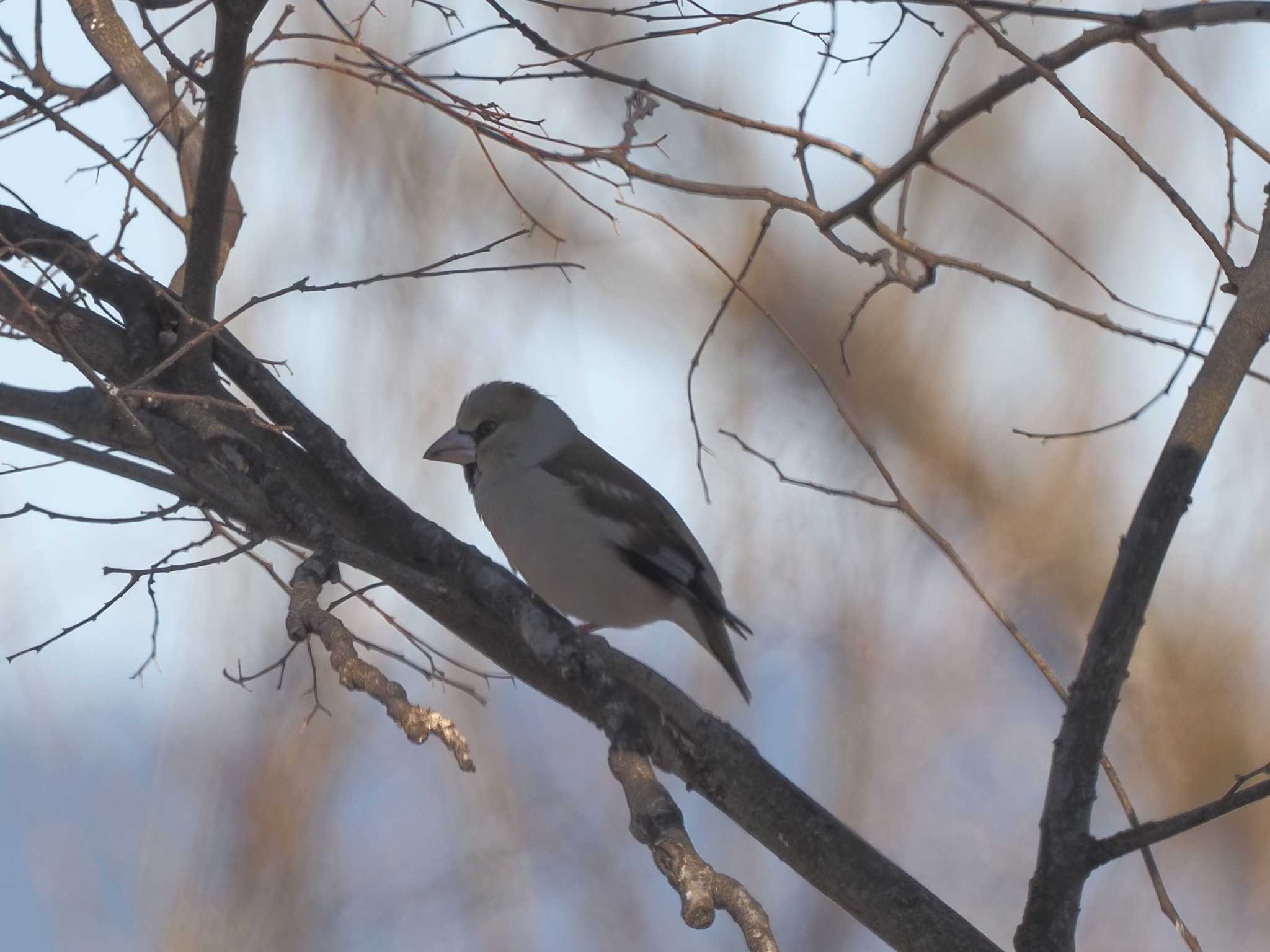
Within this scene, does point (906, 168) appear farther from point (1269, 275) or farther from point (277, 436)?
point (277, 436)

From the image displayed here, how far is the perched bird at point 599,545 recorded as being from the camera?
189 inches

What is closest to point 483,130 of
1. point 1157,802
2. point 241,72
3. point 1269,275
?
point 241,72

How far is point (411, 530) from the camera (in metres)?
3.74

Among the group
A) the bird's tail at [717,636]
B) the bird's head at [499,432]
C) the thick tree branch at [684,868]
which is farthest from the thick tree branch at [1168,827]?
A: the bird's head at [499,432]

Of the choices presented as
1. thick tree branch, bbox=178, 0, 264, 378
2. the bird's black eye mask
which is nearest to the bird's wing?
the bird's black eye mask

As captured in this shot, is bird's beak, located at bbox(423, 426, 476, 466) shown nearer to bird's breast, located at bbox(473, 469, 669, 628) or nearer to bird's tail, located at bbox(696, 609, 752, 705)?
bird's breast, located at bbox(473, 469, 669, 628)

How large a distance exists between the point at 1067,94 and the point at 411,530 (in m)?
2.08

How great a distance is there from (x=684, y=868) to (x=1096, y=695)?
1011 mm

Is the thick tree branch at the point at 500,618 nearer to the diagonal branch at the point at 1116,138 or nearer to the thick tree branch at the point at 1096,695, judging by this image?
the thick tree branch at the point at 1096,695

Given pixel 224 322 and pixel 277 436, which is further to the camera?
pixel 277 436

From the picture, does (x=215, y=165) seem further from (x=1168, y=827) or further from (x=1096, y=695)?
(x=1168, y=827)

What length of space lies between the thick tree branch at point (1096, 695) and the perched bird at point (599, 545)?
1876 mm

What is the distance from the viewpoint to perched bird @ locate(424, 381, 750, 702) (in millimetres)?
4801

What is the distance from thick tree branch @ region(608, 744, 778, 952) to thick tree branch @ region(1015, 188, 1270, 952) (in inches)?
29.6
